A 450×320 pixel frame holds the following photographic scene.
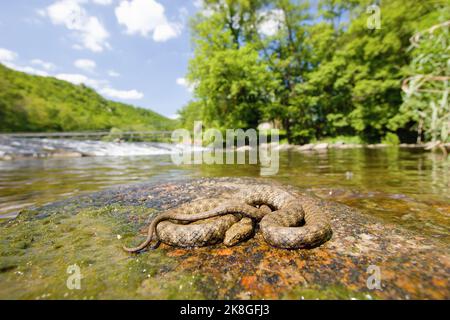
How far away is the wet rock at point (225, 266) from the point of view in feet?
5.95

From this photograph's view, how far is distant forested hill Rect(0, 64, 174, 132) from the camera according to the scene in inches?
1762

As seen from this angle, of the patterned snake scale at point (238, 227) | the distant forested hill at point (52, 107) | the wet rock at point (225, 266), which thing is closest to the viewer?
the wet rock at point (225, 266)

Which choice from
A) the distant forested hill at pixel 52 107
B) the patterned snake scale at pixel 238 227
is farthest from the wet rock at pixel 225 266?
the distant forested hill at pixel 52 107

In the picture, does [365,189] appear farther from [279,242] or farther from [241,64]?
[241,64]

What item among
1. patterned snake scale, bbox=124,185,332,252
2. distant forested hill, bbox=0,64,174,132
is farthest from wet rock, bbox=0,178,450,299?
distant forested hill, bbox=0,64,174,132

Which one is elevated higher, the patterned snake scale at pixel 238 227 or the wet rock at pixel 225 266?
the patterned snake scale at pixel 238 227

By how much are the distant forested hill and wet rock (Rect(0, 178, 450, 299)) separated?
5579 centimetres

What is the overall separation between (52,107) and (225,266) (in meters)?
66.7

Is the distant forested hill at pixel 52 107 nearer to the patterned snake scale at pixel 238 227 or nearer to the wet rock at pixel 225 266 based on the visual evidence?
the wet rock at pixel 225 266

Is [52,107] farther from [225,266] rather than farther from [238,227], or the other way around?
[225,266]

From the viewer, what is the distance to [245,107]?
31562 millimetres

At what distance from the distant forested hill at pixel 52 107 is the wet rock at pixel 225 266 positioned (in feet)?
183
